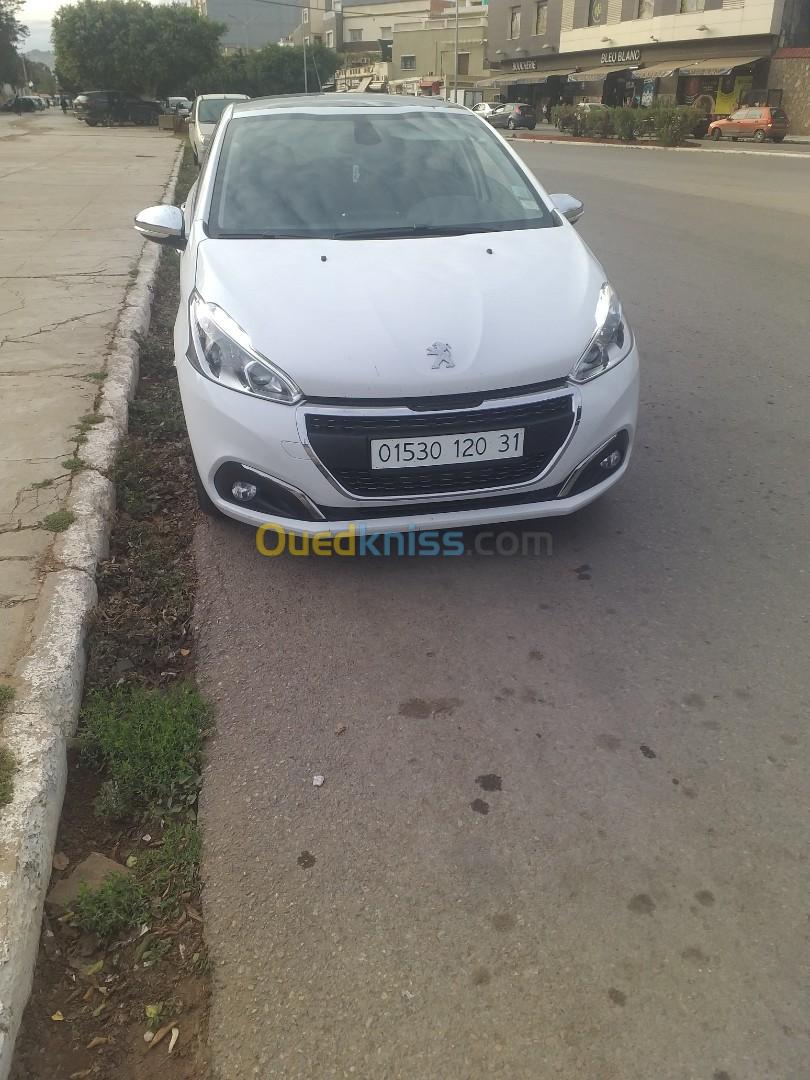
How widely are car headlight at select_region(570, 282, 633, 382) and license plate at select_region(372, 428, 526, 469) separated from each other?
357 millimetres

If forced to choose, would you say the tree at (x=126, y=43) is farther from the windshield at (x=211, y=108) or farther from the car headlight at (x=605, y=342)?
the car headlight at (x=605, y=342)

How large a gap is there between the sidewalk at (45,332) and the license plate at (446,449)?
131 cm

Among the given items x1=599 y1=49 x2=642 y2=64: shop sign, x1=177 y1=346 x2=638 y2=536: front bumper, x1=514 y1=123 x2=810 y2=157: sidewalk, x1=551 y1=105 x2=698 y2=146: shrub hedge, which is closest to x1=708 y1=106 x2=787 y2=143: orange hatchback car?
x1=514 y1=123 x2=810 y2=157: sidewalk

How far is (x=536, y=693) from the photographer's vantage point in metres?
2.76

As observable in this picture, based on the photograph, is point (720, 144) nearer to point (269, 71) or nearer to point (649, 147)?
point (649, 147)

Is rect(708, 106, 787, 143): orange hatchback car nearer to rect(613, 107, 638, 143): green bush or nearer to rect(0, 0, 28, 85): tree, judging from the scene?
rect(613, 107, 638, 143): green bush

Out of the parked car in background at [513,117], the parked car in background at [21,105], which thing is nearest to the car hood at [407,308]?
the parked car in background at [513,117]

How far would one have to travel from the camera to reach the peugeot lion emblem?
2988mm

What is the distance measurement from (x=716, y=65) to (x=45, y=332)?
142 ft

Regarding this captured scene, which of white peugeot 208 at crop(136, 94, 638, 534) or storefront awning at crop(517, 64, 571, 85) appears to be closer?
white peugeot 208 at crop(136, 94, 638, 534)

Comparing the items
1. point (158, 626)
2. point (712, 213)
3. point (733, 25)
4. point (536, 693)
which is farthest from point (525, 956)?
point (733, 25)

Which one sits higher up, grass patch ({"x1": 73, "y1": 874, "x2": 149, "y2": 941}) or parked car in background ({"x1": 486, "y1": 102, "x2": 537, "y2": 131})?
parked car in background ({"x1": 486, "y1": 102, "x2": 537, "y2": 131})

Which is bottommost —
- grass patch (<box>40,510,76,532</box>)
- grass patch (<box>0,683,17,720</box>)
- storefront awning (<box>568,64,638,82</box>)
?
grass patch (<box>0,683,17,720</box>)

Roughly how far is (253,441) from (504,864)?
5.32 feet
